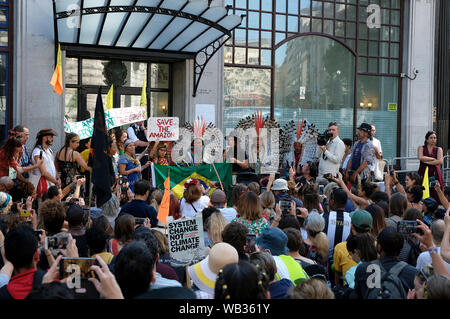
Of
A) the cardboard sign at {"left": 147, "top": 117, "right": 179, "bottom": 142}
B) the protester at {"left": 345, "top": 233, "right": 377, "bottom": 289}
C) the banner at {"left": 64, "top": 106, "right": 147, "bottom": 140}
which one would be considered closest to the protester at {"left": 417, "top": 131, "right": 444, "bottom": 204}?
the cardboard sign at {"left": 147, "top": 117, "right": 179, "bottom": 142}

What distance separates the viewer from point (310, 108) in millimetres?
16094

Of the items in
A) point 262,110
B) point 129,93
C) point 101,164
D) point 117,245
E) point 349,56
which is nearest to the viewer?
point 117,245

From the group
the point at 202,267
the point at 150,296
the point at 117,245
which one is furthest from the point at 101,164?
the point at 150,296

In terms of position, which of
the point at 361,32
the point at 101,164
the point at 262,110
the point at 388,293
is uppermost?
the point at 361,32

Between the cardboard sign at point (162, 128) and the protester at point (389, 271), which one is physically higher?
the cardboard sign at point (162, 128)

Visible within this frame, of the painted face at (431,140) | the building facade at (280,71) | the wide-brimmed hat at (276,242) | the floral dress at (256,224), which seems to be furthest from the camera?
the building facade at (280,71)

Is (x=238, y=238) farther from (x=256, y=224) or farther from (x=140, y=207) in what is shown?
(x=140, y=207)

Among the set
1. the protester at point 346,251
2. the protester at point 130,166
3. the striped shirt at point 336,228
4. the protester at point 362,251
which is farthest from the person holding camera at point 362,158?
the protester at point 362,251

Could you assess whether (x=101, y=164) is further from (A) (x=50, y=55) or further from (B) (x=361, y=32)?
(B) (x=361, y=32)

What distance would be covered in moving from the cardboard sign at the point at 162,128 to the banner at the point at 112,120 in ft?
2.65

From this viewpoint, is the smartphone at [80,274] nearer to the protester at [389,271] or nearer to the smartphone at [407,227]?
the protester at [389,271]

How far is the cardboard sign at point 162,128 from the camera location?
1108 centimetres

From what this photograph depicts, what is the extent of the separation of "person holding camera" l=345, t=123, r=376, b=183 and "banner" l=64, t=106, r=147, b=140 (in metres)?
4.48
